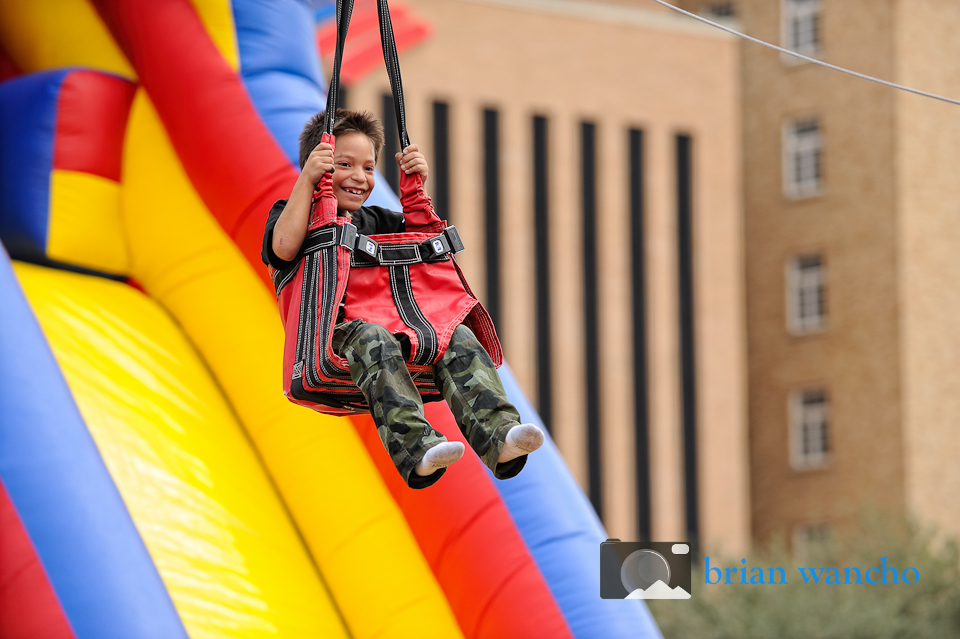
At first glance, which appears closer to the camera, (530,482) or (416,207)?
(416,207)

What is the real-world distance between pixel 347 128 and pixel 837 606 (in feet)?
54.2

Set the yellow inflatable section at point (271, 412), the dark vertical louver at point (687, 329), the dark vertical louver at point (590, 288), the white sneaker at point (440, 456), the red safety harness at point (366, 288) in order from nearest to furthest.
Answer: the white sneaker at point (440, 456) < the red safety harness at point (366, 288) < the yellow inflatable section at point (271, 412) < the dark vertical louver at point (590, 288) < the dark vertical louver at point (687, 329)

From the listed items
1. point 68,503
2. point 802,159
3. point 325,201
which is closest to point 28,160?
point 68,503

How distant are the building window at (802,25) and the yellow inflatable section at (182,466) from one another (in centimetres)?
2424

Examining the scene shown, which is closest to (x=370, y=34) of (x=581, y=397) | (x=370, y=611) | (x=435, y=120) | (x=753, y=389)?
(x=435, y=120)

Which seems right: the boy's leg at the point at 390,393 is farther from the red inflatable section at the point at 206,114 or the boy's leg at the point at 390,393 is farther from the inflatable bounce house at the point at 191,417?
the red inflatable section at the point at 206,114

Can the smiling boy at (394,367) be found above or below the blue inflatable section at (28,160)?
below

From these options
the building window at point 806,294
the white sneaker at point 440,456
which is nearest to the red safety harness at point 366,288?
the white sneaker at point 440,456

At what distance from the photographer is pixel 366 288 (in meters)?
4.15

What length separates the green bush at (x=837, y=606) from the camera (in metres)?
18.9

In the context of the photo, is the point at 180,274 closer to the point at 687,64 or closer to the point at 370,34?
the point at 370,34

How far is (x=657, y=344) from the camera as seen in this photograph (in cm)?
2739

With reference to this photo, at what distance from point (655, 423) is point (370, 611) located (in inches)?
874

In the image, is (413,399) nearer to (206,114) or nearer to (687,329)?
(206,114)
